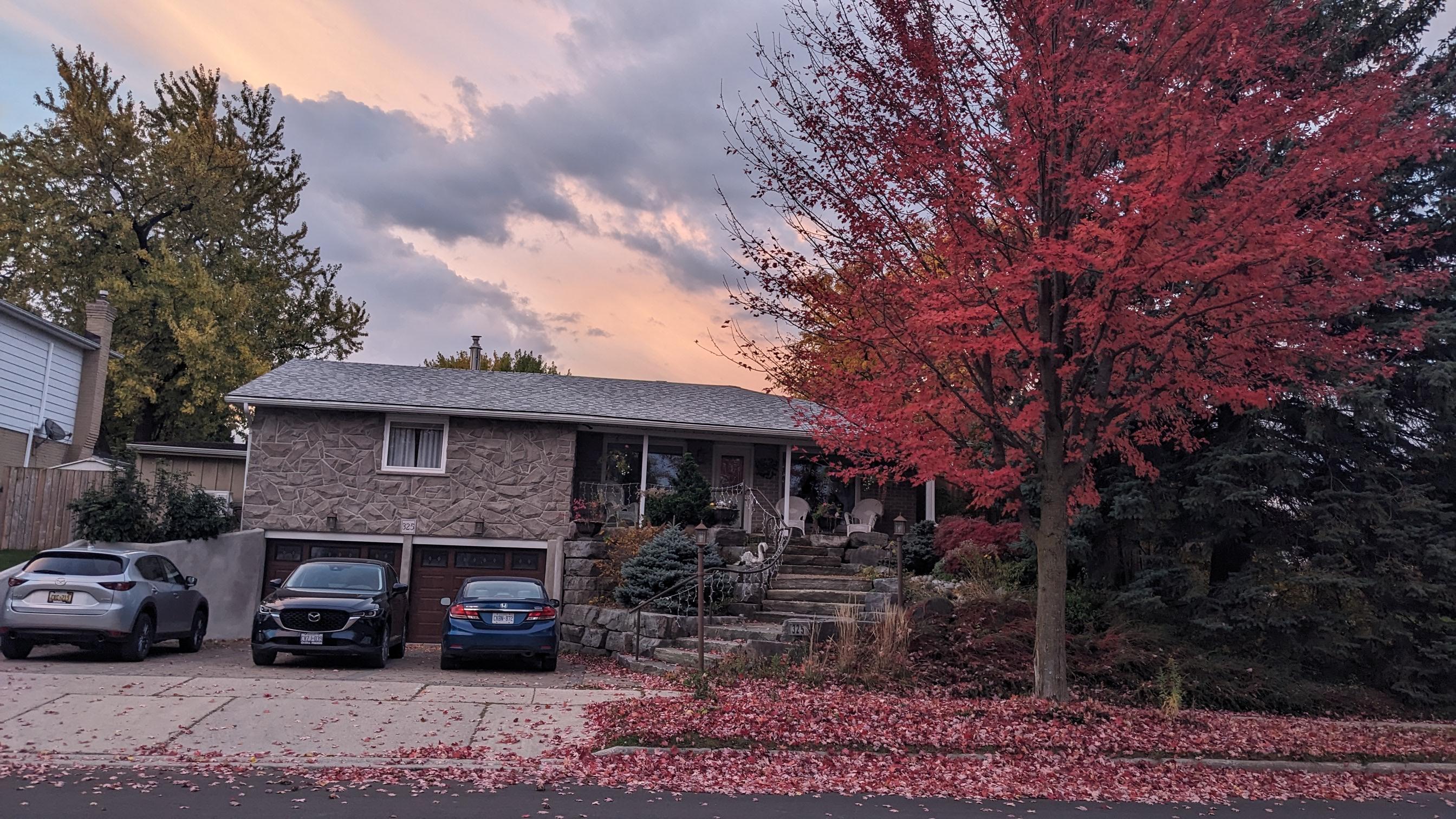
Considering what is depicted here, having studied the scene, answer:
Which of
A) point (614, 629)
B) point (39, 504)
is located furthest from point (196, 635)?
point (39, 504)

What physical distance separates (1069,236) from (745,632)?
728 centimetres

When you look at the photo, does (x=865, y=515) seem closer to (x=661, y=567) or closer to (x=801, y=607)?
(x=801, y=607)

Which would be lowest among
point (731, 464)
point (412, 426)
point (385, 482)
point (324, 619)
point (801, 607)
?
point (324, 619)

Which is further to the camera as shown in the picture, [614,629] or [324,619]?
[614,629]

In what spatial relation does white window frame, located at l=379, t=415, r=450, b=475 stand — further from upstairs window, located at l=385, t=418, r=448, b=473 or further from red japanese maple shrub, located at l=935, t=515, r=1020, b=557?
red japanese maple shrub, located at l=935, t=515, r=1020, b=557

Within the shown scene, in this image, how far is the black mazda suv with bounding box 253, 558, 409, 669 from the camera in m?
13.3

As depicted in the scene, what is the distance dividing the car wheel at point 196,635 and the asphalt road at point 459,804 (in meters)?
8.67

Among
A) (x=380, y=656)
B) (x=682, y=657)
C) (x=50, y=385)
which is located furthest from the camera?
(x=50, y=385)

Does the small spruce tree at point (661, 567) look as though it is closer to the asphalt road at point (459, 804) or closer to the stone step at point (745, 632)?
the stone step at point (745, 632)

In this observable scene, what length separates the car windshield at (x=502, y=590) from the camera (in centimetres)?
1468

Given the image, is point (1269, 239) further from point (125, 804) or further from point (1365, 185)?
point (125, 804)

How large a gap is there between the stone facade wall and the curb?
477 inches

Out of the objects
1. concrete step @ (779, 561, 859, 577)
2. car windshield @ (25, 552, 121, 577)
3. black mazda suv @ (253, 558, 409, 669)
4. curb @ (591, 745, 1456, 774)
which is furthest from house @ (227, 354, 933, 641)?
curb @ (591, 745, 1456, 774)

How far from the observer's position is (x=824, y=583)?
17375 millimetres
